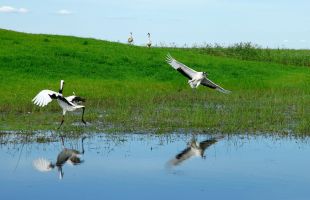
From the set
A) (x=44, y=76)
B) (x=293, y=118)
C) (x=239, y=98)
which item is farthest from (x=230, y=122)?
(x=44, y=76)

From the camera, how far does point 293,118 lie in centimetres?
1903

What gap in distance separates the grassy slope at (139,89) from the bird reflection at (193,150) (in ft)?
4.91

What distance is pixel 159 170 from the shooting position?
12383 millimetres

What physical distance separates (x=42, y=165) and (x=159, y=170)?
7.19 feet

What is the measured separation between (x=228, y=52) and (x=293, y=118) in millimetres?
19539

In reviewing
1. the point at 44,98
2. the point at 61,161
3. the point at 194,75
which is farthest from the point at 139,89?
the point at 61,161

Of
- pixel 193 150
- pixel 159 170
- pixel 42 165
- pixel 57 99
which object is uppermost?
pixel 57 99

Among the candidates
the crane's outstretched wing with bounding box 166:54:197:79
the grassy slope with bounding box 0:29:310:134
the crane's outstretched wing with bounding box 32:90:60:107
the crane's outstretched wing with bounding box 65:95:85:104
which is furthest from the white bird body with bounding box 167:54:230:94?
the crane's outstretched wing with bounding box 32:90:60:107

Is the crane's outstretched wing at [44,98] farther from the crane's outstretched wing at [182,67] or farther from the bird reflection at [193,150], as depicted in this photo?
the crane's outstretched wing at [182,67]

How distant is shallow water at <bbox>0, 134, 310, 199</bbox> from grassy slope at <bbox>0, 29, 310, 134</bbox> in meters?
1.92

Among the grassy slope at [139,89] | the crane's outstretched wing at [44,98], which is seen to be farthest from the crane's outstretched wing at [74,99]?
the crane's outstretched wing at [44,98]

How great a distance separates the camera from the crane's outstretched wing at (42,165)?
1241 centimetres

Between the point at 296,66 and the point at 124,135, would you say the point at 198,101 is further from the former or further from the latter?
the point at 296,66

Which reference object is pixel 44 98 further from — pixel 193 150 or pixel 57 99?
pixel 193 150
